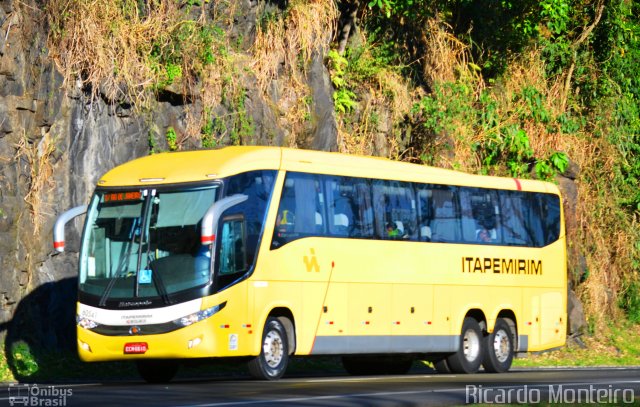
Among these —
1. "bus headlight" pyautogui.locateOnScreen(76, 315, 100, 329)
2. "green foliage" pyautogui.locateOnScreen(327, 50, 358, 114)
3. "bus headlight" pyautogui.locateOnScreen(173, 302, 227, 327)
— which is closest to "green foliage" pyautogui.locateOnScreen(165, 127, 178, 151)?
"bus headlight" pyautogui.locateOnScreen(76, 315, 100, 329)

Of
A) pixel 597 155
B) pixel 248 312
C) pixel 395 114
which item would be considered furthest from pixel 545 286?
pixel 597 155

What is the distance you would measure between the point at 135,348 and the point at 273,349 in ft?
7.54

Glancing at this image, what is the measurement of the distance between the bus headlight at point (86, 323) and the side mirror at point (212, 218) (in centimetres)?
201

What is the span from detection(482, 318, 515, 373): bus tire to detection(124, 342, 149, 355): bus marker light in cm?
883

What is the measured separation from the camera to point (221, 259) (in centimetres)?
1889

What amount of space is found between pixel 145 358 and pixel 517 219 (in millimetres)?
10197

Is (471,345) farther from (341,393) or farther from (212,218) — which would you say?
(341,393)

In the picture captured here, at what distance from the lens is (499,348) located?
25.6 m

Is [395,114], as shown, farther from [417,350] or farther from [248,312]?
[248,312]

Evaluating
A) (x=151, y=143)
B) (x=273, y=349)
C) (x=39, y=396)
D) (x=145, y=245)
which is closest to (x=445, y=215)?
(x=151, y=143)

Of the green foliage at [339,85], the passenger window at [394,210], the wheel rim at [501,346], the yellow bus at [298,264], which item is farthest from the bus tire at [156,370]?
the green foliage at [339,85]

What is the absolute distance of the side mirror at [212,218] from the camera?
60.3 feet

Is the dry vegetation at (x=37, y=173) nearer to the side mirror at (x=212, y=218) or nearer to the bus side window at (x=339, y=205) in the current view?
the side mirror at (x=212, y=218)

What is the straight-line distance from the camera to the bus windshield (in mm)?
18766
